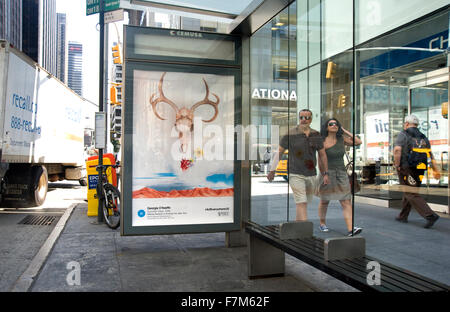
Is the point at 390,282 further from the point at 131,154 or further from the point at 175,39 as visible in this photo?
the point at 175,39

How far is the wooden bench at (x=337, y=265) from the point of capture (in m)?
2.56

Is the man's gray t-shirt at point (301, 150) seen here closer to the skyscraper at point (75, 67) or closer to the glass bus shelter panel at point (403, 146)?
the glass bus shelter panel at point (403, 146)

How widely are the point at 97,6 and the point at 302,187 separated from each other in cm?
661

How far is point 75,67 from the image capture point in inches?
819

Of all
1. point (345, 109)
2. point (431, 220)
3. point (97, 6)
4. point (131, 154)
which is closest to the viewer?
point (345, 109)

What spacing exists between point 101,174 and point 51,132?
17.0 ft

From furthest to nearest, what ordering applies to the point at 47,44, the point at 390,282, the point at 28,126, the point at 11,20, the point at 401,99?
1. the point at 11,20
2. the point at 47,44
3. the point at 28,126
4. the point at 401,99
5. the point at 390,282

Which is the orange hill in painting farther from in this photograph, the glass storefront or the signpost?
the signpost

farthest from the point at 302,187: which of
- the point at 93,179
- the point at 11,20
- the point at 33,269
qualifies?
the point at 11,20

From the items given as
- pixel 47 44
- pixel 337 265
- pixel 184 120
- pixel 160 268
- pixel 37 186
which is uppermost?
pixel 47 44

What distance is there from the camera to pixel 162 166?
18.1ft

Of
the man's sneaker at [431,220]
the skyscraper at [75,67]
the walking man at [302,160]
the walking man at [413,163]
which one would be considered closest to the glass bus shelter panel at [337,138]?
the walking man at [302,160]

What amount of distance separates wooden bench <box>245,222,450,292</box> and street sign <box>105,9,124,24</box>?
6.02 m

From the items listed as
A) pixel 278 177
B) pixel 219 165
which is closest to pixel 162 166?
pixel 219 165
